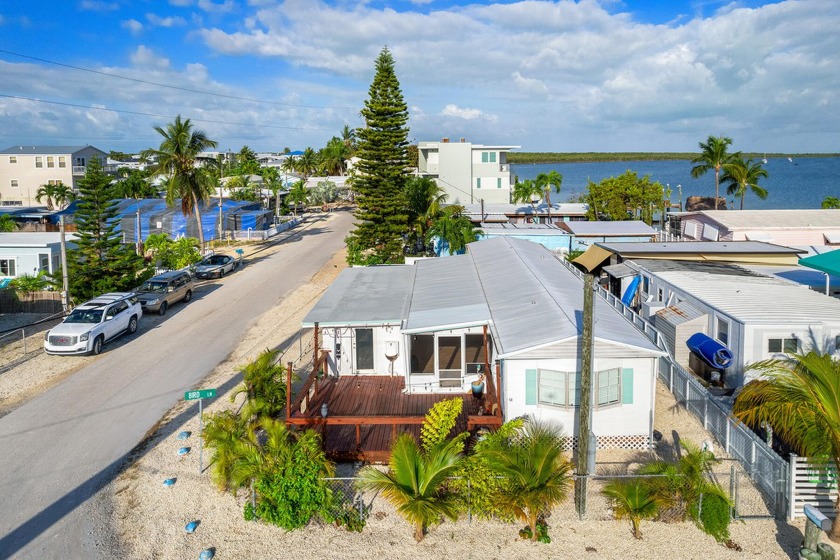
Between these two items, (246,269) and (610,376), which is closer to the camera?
(610,376)

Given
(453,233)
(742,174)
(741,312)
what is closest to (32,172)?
Answer: (453,233)

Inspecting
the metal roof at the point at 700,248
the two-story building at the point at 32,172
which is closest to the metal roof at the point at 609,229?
the metal roof at the point at 700,248

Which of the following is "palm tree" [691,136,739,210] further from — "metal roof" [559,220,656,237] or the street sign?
the street sign

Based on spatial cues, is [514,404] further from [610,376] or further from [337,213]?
[337,213]

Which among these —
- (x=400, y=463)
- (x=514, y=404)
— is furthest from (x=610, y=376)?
(x=400, y=463)

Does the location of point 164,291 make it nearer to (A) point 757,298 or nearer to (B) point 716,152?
(A) point 757,298
